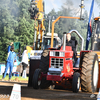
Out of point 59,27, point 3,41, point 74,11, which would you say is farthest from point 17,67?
point 59,27

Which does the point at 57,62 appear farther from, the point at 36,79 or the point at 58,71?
the point at 36,79

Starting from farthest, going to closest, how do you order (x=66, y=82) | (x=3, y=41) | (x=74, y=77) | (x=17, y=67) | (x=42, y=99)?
(x=3, y=41)
(x=17, y=67)
(x=66, y=82)
(x=74, y=77)
(x=42, y=99)

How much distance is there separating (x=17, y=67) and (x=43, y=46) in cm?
749

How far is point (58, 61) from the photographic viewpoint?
903 centimetres

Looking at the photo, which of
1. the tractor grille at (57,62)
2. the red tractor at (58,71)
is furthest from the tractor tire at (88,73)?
the tractor grille at (57,62)

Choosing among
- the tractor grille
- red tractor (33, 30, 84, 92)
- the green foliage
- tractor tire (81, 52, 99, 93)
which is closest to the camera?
red tractor (33, 30, 84, 92)

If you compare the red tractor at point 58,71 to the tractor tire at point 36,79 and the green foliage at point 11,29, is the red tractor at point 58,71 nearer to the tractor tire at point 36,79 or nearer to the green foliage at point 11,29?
the tractor tire at point 36,79

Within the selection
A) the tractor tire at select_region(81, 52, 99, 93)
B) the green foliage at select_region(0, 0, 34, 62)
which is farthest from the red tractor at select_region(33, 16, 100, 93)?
the green foliage at select_region(0, 0, 34, 62)

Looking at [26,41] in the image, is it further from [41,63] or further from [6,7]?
[41,63]

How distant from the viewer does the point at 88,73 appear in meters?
9.00

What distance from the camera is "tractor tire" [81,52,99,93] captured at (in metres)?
8.92

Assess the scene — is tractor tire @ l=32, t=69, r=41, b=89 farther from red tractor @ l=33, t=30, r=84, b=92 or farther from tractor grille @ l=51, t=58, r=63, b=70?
tractor grille @ l=51, t=58, r=63, b=70

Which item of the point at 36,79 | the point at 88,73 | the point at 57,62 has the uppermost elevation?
the point at 57,62

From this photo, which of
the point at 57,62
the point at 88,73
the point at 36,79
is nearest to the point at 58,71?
the point at 57,62
